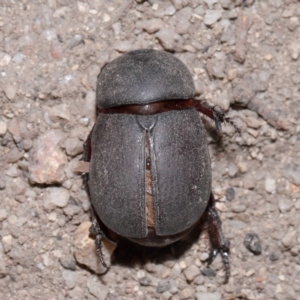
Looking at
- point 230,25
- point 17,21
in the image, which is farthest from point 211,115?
point 17,21

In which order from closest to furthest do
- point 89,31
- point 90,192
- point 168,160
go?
point 168,160 < point 90,192 < point 89,31

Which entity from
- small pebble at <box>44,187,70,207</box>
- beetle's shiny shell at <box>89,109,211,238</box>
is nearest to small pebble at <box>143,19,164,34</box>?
beetle's shiny shell at <box>89,109,211,238</box>

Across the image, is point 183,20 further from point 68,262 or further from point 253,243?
point 68,262

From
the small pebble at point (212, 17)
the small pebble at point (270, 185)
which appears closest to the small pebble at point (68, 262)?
the small pebble at point (270, 185)

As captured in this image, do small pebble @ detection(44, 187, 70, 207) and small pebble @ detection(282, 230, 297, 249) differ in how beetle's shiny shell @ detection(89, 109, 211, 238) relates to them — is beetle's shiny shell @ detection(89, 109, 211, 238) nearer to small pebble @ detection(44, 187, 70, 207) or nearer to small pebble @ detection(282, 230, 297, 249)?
small pebble @ detection(44, 187, 70, 207)

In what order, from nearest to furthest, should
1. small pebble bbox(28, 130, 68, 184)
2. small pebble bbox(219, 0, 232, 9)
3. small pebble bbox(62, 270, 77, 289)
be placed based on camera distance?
small pebble bbox(28, 130, 68, 184) < small pebble bbox(62, 270, 77, 289) < small pebble bbox(219, 0, 232, 9)

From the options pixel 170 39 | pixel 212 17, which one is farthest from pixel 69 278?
pixel 212 17

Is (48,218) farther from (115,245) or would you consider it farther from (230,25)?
(230,25)
